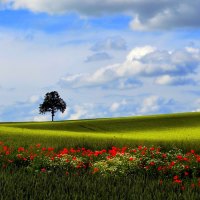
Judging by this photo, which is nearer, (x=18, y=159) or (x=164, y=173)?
(x=164, y=173)

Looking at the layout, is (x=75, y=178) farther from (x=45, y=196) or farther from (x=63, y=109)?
(x=63, y=109)

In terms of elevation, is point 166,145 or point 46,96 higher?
point 46,96

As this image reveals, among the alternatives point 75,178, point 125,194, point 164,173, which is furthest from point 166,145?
point 125,194

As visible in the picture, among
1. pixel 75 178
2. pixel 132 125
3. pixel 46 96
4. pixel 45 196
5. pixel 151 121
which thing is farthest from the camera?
pixel 46 96

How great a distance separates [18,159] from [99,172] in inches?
189

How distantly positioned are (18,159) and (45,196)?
857 centimetres

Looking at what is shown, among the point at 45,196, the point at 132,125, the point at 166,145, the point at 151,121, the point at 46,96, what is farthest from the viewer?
the point at 46,96

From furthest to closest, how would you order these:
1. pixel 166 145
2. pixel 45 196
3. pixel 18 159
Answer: pixel 166 145 < pixel 18 159 < pixel 45 196

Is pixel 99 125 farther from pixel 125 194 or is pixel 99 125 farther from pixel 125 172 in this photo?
pixel 125 194

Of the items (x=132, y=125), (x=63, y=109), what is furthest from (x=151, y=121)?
(x=63, y=109)

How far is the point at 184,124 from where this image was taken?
6225cm

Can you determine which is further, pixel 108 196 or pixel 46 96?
pixel 46 96

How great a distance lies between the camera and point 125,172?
15.2m

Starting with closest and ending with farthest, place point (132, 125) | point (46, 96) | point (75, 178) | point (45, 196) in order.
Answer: point (45, 196)
point (75, 178)
point (132, 125)
point (46, 96)
